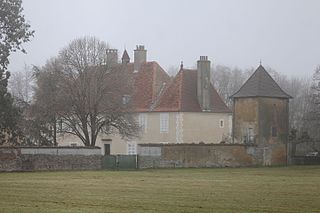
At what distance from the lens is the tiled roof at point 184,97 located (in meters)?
74.1

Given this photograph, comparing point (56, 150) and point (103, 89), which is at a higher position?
point (103, 89)

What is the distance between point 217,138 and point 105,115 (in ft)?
52.0

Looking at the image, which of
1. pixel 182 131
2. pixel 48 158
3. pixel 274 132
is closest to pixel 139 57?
pixel 182 131

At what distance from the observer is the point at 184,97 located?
2933 inches

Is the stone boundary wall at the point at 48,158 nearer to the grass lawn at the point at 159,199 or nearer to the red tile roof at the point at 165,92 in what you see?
the red tile roof at the point at 165,92

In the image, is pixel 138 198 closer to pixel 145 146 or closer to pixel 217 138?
pixel 145 146

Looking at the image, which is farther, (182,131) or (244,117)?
(182,131)

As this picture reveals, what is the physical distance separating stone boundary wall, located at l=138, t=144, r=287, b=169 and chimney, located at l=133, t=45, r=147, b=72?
19.3 m

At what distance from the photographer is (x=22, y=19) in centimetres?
3981

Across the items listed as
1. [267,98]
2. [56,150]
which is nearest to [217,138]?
[267,98]

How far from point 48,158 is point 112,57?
51.7 ft

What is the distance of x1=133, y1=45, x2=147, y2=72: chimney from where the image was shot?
80.4 metres

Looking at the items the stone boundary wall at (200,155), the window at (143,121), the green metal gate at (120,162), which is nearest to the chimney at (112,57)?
Answer: the window at (143,121)

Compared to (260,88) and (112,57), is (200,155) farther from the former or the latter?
(112,57)
